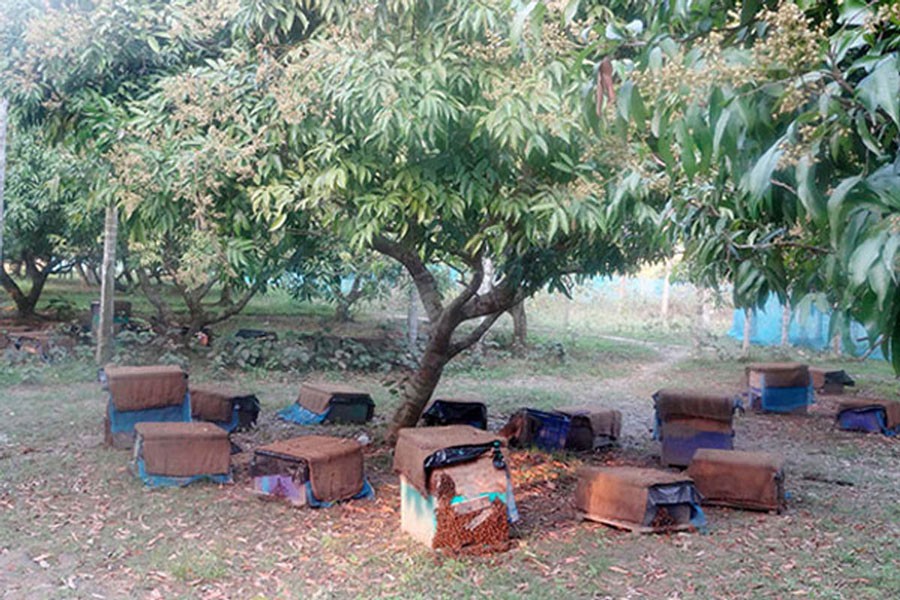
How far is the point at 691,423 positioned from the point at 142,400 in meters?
4.98

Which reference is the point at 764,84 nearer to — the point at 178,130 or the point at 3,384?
the point at 178,130

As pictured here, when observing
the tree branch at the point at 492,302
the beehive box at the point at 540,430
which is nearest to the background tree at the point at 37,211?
the tree branch at the point at 492,302

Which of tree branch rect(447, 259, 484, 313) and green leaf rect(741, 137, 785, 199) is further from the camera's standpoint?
tree branch rect(447, 259, 484, 313)

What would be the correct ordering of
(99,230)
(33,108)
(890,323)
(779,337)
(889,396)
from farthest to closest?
(779,337) → (99,230) → (889,396) → (33,108) → (890,323)

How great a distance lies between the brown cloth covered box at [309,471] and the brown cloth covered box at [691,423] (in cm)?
297

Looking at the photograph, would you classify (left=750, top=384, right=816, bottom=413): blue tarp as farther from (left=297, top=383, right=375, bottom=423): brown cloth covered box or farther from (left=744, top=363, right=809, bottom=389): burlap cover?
(left=297, top=383, right=375, bottom=423): brown cloth covered box

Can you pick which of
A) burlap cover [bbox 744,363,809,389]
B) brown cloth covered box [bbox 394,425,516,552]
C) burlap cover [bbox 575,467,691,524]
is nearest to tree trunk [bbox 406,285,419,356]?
burlap cover [bbox 744,363,809,389]

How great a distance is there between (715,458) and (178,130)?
4593 mm

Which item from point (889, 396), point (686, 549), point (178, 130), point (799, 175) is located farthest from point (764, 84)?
point (889, 396)

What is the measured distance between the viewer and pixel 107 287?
11570 millimetres

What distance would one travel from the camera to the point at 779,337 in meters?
18.8

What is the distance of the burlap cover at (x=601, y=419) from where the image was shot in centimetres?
833

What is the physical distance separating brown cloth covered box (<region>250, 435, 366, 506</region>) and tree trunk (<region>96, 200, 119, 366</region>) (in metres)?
5.65

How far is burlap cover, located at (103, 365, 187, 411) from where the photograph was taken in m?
7.34
